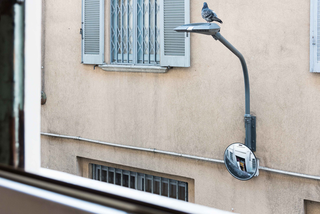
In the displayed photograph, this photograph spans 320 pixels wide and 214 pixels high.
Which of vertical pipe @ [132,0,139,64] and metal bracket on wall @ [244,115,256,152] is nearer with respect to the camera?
metal bracket on wall @ [244,115,256,152]

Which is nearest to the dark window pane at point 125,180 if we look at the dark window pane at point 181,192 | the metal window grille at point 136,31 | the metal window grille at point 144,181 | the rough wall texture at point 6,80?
the metal window grille at point 144,181

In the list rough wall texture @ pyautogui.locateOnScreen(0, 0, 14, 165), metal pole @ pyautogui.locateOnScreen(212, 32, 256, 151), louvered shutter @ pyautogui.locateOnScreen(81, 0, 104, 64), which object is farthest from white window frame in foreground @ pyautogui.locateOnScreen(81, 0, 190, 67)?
rough wall texture @ pyautogui.locateOnScreen(0, 0, 14, 165)

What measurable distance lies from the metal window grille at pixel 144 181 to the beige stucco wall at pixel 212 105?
0.24 meters

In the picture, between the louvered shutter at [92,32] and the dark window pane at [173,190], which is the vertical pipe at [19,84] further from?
the louvered shutter at [92,32]

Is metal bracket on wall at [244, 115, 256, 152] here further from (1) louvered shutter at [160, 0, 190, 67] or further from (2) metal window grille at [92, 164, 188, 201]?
(2) metal window grille at [92, 164, 188, 201]

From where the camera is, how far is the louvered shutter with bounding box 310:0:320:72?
388 cm

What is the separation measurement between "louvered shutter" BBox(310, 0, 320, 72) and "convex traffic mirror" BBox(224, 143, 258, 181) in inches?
44.9

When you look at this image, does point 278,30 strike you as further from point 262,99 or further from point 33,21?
point 33,21

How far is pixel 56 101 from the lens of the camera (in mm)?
6301

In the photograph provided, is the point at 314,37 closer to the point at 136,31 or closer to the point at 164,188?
the point at 136,31

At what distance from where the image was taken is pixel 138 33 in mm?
5281

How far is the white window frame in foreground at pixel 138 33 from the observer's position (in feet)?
16.1

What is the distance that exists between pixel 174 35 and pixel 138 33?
616 millimetres

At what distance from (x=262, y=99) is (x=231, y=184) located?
115 centimetres
